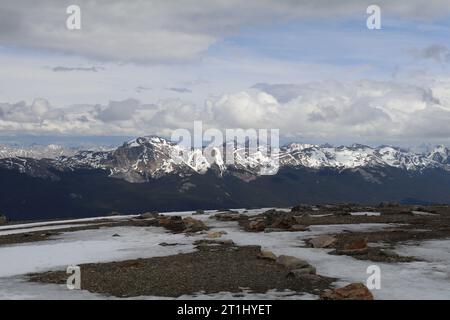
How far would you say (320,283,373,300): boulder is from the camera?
892 inches

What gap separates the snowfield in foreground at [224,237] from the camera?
25.0 metres

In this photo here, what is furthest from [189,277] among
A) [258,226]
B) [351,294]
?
[258,226]

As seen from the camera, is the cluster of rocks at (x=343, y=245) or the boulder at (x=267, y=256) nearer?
the boulder at (x=267, y=256)

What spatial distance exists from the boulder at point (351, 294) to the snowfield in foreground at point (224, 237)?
2.66 feet

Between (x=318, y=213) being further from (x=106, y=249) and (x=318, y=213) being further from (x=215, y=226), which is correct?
(x=106, y=249)

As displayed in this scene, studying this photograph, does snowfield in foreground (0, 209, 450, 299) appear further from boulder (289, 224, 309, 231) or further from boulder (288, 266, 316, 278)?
boulder (288, 266, 316, 278)

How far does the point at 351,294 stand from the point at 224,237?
26.2 m

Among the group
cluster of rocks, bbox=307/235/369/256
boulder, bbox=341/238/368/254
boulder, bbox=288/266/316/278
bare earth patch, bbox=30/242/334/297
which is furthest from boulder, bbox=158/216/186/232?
boulder, bbox=288/266/316/278

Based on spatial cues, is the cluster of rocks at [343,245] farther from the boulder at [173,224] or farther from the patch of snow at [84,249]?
the boulder at [173,224]

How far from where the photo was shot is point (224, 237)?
158 ft

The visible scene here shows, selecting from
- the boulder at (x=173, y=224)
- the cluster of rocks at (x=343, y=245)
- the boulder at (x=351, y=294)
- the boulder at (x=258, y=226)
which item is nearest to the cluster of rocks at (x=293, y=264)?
the boulder at (x=351, y=294)

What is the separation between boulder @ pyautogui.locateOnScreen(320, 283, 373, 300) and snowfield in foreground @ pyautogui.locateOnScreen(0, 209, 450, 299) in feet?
2.66
